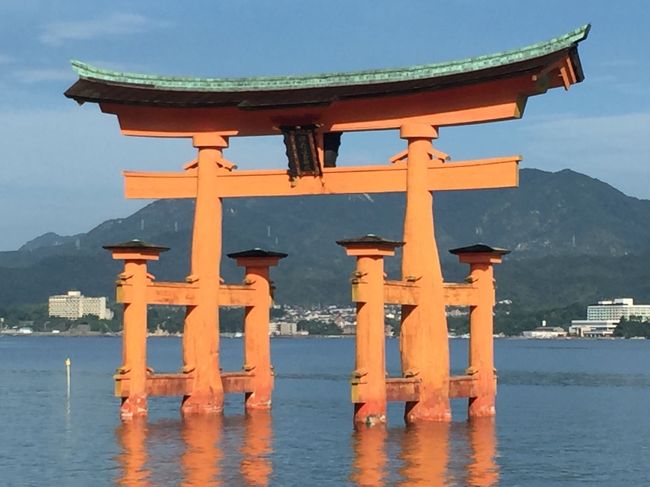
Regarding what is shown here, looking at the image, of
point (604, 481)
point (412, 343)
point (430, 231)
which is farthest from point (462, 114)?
point (604, 481)

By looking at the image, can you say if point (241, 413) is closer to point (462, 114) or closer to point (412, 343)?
point (412, 343)

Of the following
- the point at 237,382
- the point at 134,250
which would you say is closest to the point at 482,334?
the point at 237,382

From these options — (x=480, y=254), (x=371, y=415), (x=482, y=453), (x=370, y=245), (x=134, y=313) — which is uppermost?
(x=480, y=254)

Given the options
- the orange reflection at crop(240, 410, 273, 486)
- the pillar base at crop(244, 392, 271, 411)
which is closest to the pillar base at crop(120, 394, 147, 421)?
the orange reflection at crop(240, 410, 273, 486)

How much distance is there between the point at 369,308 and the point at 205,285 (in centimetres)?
667

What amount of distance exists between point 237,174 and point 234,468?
11.8 meters

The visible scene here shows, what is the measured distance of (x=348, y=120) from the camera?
136 feet

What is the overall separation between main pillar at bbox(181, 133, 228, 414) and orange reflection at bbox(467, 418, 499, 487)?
24.4 ft

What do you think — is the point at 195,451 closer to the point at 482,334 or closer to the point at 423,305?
the point at 423,305

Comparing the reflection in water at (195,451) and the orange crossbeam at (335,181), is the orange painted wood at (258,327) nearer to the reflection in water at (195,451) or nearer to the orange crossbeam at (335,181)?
the reflection in water at (195,451)

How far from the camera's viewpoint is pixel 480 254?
42.4 meters

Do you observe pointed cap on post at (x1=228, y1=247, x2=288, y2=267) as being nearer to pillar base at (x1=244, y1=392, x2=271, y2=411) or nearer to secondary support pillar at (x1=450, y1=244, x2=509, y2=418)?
pillar base at (x1=244, y1=392, x2=271, y2=411)

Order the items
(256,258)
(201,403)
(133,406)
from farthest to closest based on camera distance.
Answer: (256,258) < (201,403) < (133,406)

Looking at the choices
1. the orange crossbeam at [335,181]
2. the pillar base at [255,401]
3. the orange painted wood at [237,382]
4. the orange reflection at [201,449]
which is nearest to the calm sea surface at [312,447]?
the orange reflection at [201,449]
